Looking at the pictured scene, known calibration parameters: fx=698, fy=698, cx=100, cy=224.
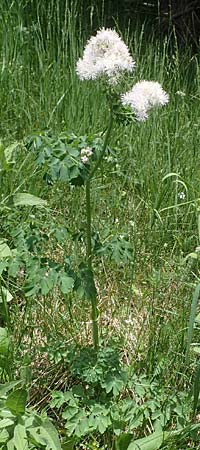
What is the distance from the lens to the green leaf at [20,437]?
135cm

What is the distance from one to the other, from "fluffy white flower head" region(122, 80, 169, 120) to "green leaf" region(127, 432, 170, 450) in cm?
71

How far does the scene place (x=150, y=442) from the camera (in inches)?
61.1

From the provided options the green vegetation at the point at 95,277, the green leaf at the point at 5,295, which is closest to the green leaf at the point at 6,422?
the green vegetation at the point at 95,277

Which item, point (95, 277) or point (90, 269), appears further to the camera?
point (95, 277)

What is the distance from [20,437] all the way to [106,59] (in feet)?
2.58

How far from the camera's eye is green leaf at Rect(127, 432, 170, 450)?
5.03 ft

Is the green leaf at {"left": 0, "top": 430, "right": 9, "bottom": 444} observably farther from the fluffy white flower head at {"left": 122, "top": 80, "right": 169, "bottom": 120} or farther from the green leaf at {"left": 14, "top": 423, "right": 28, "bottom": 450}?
the fluffy white flower head at {"left": 122, "top": 80, "right": 169, "bottom": 120}

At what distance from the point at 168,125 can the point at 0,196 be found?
0.95 m

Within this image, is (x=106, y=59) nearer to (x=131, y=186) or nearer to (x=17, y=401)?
(x=17, y=401)

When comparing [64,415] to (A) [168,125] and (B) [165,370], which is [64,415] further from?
(A) [168,125]

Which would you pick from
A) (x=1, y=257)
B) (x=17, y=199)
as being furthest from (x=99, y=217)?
(x=1, y=257)

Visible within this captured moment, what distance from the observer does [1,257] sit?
1.72m

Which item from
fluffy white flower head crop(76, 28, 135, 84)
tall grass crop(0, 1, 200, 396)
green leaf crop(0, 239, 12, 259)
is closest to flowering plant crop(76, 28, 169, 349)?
fluffy white flower head crop(76, 28, 135, 84)

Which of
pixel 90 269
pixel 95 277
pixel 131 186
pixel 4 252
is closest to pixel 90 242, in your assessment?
pixel 90 269
